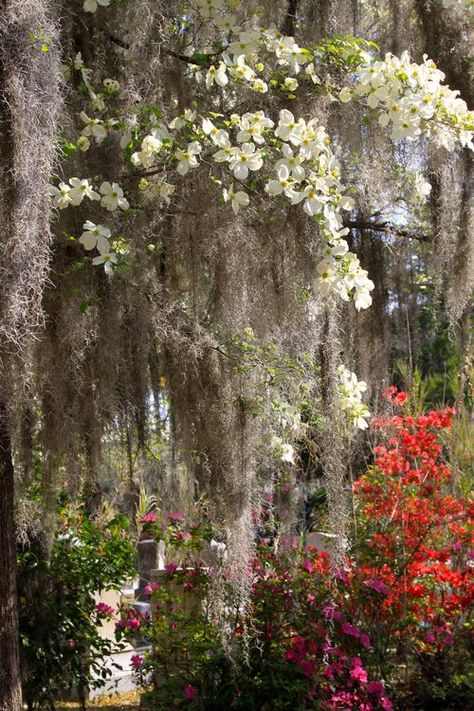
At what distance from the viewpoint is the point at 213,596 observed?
3652 millimetres

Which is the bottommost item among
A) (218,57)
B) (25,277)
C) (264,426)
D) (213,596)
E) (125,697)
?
(125,697)

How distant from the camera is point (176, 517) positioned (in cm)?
487

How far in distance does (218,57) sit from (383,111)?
2.10ft

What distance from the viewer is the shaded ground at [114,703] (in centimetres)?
517

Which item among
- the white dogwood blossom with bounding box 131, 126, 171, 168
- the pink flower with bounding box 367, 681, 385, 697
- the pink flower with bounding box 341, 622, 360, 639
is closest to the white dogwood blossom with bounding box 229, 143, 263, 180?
the white dogwood blossom with bounding box 131, 126, 171, 168

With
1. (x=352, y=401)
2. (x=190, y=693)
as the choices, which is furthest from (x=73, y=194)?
(x=190, y=693)

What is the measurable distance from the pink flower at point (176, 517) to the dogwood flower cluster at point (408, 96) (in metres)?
2.23

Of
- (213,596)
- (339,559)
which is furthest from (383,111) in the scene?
(213,596)

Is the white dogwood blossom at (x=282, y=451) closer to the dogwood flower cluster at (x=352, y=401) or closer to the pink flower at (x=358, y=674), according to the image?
the dogwood flower cluster at (x=352, y=401)

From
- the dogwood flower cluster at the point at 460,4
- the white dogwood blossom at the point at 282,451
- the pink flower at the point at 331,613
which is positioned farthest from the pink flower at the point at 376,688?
the dogwood flower cluster at the point at 460,4

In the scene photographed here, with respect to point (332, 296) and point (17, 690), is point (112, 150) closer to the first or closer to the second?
point (332, 296)

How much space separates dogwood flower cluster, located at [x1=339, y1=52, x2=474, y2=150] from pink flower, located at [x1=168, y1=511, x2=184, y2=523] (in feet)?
7.32

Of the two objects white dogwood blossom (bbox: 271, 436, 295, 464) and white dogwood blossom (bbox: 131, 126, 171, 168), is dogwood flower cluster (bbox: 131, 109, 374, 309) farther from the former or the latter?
white dogwood blossom (bbox: 271, 436, 295, 464)

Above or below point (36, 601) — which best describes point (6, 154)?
above
